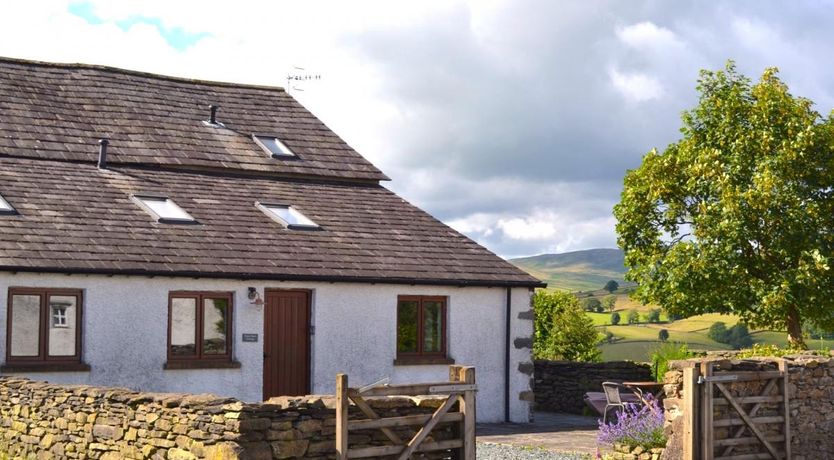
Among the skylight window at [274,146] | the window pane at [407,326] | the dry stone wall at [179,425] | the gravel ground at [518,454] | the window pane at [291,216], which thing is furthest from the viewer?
the skylight window at [274,146]

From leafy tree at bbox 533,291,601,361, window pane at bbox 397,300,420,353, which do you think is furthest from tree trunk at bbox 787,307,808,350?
window pane at bbox 397,300,420,353

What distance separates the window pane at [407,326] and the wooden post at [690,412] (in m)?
7.36

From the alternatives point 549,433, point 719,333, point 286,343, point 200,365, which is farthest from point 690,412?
point 719,333

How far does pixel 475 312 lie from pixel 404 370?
69.0 inches

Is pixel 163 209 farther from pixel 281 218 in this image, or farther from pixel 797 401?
pixel 797 401

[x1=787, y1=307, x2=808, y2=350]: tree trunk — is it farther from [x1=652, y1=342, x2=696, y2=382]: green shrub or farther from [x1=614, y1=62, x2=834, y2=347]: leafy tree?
[x1=652, y1=342, x2=696, y2=382]: green shrub

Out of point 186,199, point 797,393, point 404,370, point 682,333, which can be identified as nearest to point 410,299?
point 404,370

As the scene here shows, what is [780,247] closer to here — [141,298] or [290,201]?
[290,201]

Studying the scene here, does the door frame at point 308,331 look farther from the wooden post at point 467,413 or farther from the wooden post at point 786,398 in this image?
the wooden post at point 786,398

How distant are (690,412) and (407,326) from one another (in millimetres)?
7543

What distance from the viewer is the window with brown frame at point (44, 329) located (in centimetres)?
1792

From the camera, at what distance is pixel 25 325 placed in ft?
59.3

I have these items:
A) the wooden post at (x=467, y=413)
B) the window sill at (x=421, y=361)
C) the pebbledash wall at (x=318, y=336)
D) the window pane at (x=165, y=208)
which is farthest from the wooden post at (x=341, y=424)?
the window pane at (x=165, y=208)

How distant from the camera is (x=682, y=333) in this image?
8581 cm
